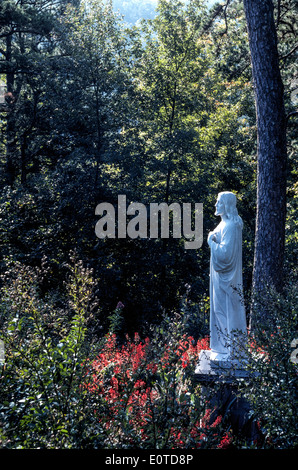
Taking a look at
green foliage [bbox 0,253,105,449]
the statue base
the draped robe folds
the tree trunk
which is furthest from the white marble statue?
the tree trunk

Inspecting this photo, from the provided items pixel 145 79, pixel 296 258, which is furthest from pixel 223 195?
pixel 145 79

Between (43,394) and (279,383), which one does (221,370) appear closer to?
(279,383)

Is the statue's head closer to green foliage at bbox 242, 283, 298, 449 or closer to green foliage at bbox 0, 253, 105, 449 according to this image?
green foliage at bbox 242, 283, 298, 449

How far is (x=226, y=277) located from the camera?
194 inches

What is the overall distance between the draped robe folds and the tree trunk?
235cm

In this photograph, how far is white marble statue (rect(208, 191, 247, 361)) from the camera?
190 inches

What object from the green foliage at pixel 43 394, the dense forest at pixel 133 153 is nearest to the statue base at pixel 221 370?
the green foliage at pixel 43 394

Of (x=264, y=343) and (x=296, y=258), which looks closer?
(x=264, y=343)

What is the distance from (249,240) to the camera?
11.0 metres

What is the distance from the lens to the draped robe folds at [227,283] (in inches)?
190
